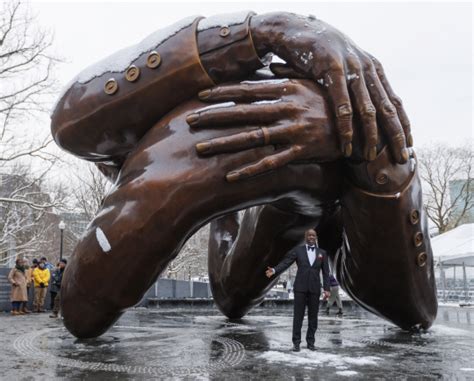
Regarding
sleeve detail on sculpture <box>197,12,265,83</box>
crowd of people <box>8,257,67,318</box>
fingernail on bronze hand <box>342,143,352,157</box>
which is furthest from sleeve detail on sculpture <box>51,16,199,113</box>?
crowd of people <box>8,257,67,318</box>

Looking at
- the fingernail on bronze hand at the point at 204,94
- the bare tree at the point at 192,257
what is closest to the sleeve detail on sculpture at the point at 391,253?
the fingernail on bronze hand at the point at 204,94

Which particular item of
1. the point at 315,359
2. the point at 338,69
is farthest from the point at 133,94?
the point at 315,359

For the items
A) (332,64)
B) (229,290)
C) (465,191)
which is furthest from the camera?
(465,191)

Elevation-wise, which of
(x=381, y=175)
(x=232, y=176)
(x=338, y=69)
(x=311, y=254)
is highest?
(x=338, y=69)

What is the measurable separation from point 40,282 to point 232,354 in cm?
1065

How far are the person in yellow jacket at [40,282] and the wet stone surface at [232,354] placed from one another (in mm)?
6356

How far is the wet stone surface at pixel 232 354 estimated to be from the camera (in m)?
4.89

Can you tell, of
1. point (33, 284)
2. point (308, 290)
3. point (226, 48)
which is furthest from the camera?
point (33, 284)

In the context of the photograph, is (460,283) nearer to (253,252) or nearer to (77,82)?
(253,252)

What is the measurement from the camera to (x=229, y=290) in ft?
29.6

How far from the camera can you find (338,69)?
517 centimetres

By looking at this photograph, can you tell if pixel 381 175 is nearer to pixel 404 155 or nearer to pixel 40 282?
pixel 404 155

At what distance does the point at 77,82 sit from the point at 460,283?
2842cm

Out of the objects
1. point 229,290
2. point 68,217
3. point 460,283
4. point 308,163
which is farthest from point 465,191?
point 308,163
